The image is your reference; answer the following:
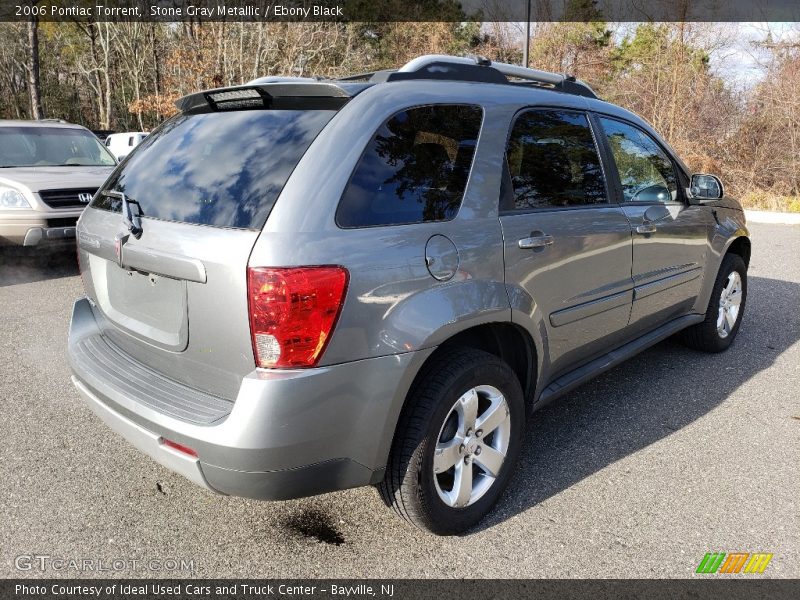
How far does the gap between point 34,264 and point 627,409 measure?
23.5 feet

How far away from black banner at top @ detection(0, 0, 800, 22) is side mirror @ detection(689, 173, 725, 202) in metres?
13.4

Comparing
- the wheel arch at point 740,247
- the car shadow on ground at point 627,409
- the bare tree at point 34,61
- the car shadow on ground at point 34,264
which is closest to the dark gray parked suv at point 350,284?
the car shadow on ground at point 627,409

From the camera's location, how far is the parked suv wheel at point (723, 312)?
454 cm

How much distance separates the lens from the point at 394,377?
217cm

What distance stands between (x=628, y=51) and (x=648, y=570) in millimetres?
22324

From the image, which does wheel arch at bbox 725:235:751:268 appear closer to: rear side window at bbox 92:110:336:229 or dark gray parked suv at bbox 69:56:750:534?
dark gray parked suv at bbox 69:56:750:534

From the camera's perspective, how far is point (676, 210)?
12.6ft

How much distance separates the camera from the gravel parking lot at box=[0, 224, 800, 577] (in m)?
2.42

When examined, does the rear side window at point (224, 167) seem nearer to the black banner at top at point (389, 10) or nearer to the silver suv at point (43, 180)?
the silver suv at point (43, 180)

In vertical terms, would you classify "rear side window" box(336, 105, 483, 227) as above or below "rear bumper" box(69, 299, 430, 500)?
above

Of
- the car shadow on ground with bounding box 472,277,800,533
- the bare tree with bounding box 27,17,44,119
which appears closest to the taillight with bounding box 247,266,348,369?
the car shadow on ground with bounding box 472,277,800,533

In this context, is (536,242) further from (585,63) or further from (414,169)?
(585,63)

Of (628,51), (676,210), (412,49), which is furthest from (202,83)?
(676,210)

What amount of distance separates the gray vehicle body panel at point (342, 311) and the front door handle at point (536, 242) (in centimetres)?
3
